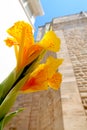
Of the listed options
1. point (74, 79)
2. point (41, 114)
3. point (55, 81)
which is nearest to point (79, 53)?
point (74, 79)

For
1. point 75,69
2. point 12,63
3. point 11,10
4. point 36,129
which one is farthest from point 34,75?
point 11,10

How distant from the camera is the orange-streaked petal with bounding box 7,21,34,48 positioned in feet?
1.83

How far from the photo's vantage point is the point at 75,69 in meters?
3.06

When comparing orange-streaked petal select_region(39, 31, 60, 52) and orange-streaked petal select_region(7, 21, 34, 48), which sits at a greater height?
orange-streaked petal select_region(7, 21, 34, 48)

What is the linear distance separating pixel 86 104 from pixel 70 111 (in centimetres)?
23

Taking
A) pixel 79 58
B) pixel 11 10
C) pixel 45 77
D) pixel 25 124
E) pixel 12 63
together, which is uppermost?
pixel 45 77

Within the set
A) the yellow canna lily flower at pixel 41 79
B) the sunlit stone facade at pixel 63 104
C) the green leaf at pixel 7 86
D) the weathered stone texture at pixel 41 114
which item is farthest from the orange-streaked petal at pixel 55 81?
the weathered stone texture at pixel 41 114

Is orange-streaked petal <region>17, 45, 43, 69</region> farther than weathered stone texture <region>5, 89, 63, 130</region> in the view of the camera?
No

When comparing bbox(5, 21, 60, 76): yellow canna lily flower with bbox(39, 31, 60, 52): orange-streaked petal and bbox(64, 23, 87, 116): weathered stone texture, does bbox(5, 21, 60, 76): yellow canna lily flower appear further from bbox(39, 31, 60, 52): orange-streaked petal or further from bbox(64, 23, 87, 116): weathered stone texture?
bbox(64, 23, 87, 116): weathered stone texture

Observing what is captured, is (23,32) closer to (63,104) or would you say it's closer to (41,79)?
(41,79)

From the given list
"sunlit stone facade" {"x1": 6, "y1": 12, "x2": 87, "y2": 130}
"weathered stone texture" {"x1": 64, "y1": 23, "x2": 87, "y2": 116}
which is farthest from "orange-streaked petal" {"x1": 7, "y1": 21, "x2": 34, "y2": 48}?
"weathered stone texture" {"x1": 64, "y1": 23, "x2": 87, "y2": 116}

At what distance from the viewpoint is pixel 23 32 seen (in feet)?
1.83

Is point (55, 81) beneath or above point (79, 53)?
above

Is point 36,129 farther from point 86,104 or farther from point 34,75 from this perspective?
point 34,75
